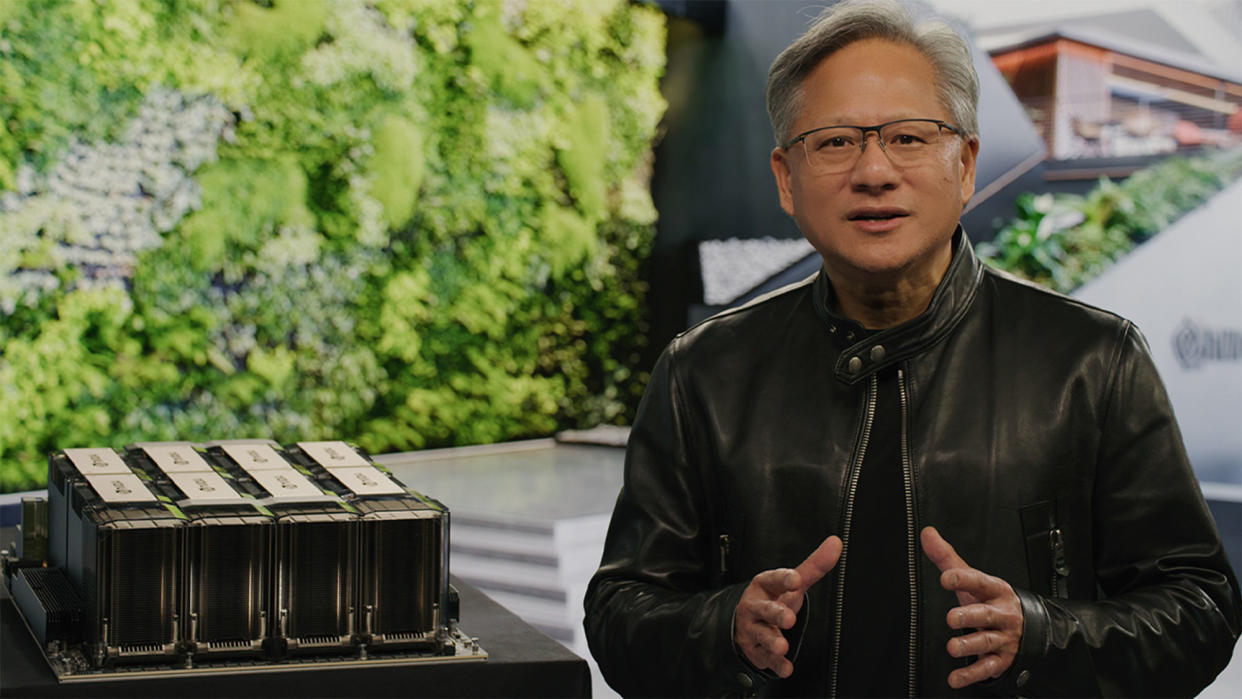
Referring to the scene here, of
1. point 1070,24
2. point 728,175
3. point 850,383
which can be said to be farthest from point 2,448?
point 1070,24

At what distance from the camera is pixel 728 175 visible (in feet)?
27.1

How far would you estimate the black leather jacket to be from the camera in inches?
48.3

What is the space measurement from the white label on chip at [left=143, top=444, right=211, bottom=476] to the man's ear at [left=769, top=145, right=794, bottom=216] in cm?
74

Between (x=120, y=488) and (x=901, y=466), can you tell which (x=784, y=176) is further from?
(x=120, y=488)

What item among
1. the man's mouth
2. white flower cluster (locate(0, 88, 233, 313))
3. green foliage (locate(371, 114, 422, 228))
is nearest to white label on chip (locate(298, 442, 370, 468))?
the man's mouth

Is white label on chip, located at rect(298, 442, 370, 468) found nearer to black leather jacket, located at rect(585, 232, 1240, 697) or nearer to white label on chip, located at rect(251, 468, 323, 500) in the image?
white label on chip, located at rect(251, 468, 323, 500)

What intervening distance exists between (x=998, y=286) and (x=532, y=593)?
13.3 ft

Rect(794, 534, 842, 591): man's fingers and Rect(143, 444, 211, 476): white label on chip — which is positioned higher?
Rect(143, 444, 211, 476): white label on chip

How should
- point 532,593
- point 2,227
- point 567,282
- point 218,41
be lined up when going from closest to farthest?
point 532,593, point 2,227, point 218,41, point 567,282

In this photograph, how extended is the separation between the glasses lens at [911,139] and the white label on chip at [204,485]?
79 centimetres

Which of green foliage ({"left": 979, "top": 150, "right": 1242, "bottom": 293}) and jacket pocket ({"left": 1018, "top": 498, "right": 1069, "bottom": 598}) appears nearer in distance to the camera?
jacket pocket ({"left": 1018, "top": 498, "right": 1069, "bottom": 598})

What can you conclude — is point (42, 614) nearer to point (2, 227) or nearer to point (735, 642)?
point (735, 642)

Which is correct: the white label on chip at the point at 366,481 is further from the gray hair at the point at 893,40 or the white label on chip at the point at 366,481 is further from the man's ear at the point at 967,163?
the man's ear at the point at 967,163

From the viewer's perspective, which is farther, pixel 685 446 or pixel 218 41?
pixel 218 41
